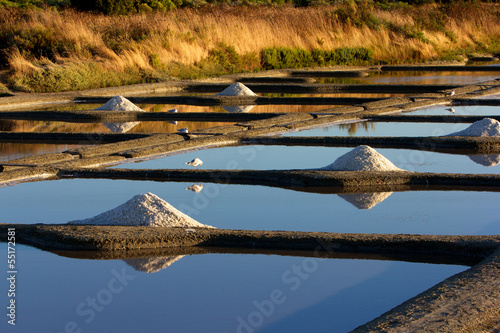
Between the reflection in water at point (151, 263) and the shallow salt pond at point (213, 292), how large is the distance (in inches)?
0.5

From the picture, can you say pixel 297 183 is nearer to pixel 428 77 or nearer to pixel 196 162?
pixel 196 162

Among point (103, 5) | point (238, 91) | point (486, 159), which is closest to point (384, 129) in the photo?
point (486, 159)

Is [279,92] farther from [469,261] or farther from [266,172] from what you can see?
[469,261]

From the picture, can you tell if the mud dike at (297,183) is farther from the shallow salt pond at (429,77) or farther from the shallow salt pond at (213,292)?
the shallow salt pond at (429,77)

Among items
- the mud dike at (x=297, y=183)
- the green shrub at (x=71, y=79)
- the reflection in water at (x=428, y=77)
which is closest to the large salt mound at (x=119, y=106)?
the mud dike at (x=297, y=183)

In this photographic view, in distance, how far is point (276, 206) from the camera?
464cm

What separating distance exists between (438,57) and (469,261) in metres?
19.0

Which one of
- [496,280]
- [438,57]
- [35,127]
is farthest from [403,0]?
[496,280]

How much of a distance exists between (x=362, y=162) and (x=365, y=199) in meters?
0.77

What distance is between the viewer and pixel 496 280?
10.1 feet

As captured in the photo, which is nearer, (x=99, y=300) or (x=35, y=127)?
(x=99, y=300)

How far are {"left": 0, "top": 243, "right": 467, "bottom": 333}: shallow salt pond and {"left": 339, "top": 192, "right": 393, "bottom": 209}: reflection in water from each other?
115 centimetres

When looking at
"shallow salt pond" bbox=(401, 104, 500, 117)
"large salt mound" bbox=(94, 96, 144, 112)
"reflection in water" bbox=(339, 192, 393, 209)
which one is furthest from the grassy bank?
"reflection in water" bbox=(339, 192, 393, 209)

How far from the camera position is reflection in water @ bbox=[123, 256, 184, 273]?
347 centimetres
